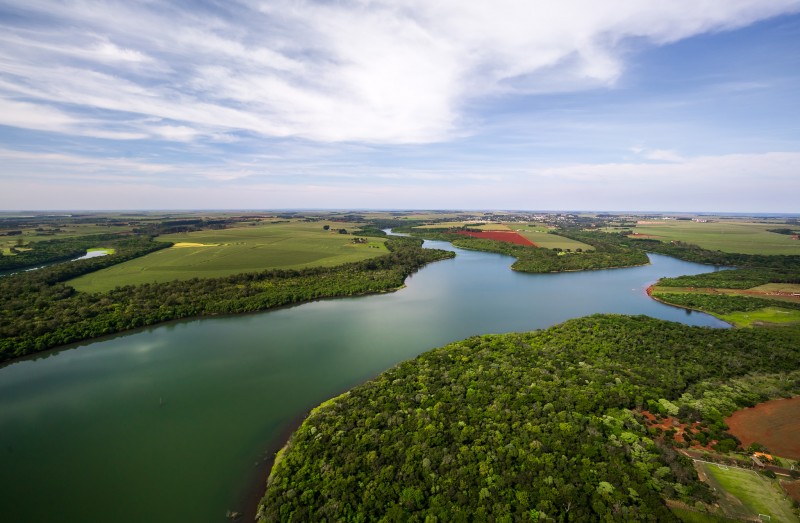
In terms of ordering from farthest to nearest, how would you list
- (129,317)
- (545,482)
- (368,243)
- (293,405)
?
(368,243), (129,317), (293,405), (545,482)

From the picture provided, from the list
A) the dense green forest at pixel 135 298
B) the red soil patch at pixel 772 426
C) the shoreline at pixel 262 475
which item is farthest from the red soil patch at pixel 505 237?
the shoreline at pixel 262 475

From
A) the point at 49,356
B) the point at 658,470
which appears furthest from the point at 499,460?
the point at 49,356

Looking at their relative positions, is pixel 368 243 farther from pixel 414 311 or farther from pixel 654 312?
pixel 654 312

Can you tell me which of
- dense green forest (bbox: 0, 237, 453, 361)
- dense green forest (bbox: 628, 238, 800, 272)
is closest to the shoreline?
dense green forest (bbox: 0, 237, 453, 361)

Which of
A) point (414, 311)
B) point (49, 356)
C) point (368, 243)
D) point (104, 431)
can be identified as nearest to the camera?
point (104, 431)

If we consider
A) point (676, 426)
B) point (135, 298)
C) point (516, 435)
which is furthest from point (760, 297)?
point (135, 298)

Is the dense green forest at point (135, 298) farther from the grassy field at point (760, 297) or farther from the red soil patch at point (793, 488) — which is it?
the red soil patch at point (793, 488)
